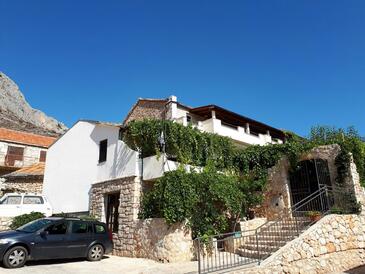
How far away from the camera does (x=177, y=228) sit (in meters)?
10.9

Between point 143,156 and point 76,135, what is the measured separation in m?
6.03

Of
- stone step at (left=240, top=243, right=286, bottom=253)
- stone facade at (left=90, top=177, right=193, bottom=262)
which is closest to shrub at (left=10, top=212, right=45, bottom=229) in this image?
stone facade at (left=90, top=177, right=193, bottom=262)

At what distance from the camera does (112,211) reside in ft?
46.7

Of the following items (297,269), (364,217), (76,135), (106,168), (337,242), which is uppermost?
(76,135)

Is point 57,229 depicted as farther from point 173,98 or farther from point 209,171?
point 173,98

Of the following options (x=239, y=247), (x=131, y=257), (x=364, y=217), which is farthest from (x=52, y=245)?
(x=364, y=217)


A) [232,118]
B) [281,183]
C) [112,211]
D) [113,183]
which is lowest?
[112,211]

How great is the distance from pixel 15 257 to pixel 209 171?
8.07 metres

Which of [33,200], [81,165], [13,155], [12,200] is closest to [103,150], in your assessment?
[81,165]

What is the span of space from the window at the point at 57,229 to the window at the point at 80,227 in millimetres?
324

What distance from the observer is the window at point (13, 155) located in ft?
97.6

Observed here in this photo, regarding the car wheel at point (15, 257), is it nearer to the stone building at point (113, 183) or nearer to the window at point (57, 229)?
the window at point (57, 229)

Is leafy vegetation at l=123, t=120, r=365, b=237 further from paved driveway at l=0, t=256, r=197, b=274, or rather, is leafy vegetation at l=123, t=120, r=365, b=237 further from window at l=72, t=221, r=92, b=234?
window at l=72, t=221, r=92, b=234

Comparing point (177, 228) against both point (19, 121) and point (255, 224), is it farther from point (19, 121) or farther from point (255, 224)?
point (19, 121)
